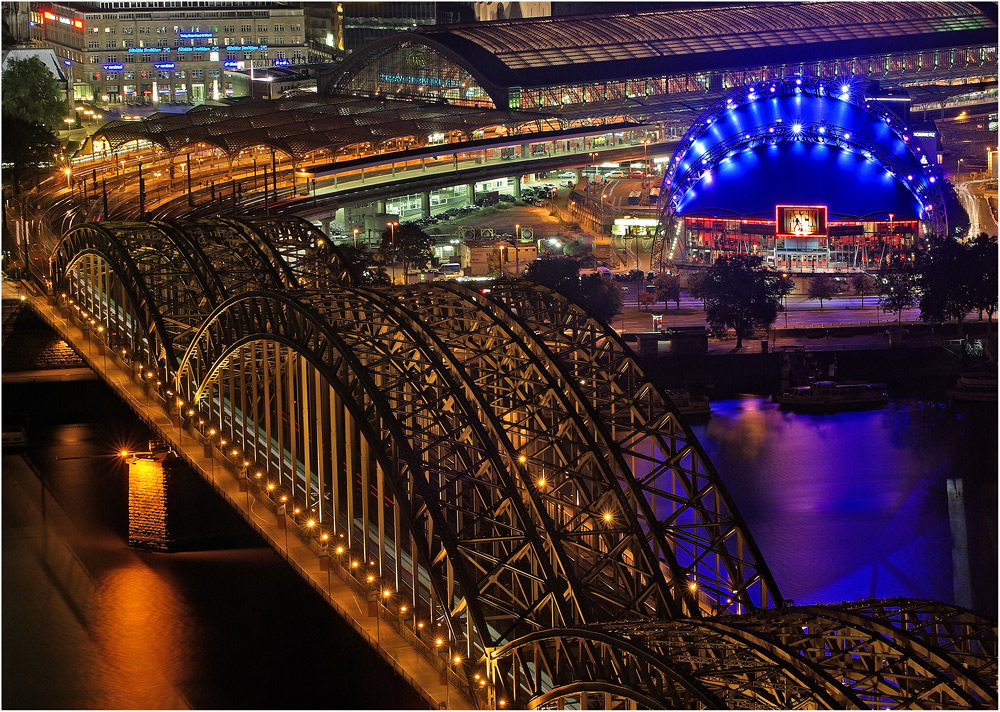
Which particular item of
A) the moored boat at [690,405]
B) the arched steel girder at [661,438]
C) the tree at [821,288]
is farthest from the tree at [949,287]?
the arched steel girder at [661,438]

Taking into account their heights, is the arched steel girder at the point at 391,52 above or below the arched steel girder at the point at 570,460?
above

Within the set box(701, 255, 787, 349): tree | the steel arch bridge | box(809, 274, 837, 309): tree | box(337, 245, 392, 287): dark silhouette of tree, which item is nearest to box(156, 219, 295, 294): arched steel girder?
the steel arch bridge

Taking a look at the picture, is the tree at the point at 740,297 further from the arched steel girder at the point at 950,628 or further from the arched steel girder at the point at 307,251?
the arched steel girder at the point at 950,628

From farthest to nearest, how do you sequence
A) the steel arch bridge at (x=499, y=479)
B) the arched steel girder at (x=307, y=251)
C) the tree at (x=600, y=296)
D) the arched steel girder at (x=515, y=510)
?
the tree at (x=600, y=296), the arched steel girder at (x=307, y=251), the arched steel girder at (x=515, y=510), the steel arch bridge at (x=499, y=479)

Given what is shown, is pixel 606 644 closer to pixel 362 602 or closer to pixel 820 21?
pixel 362 602

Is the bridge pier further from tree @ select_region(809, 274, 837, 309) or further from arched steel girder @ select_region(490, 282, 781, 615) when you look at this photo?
tree @ select_region(809, 274, 837, 309)

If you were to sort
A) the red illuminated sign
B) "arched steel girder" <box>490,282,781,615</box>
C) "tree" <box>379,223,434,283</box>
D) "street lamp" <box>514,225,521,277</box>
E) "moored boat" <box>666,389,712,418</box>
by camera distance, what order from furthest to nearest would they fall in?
the red illuminated sign < "street lamp" <box>514,225,521,277</box> < "tree" <box>379,223,434,283</box> < "moored boat" <box>666,389,712,418</box> < "arched steel girder" <box>490,282,781,615</box>

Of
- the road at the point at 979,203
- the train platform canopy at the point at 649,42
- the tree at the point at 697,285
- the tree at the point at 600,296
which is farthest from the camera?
the train platform canopy at the point at 649,42
